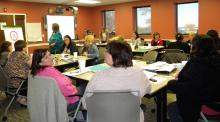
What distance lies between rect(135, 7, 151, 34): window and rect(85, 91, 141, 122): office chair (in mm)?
7553

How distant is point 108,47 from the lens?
203cm

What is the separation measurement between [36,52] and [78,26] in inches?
304

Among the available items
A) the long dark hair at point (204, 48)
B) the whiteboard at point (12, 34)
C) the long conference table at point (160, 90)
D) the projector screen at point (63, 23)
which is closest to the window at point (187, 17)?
the projector screen at point (63, 23)

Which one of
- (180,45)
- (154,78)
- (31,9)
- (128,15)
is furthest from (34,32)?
(154,78)

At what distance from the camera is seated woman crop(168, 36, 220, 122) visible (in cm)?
204

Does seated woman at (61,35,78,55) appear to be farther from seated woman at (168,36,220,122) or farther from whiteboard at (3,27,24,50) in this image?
seated woman at (168,36,220,122)

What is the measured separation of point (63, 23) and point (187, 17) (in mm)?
4702

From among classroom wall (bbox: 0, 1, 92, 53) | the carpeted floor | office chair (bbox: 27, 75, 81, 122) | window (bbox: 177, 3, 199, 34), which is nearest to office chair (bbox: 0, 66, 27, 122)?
the carpeted floor

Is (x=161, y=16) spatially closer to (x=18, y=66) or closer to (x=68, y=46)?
(x=68, y=46)

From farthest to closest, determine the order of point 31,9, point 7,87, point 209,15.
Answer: point 31,9
point 209,15
point 7,87

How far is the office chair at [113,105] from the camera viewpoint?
66.6 inches

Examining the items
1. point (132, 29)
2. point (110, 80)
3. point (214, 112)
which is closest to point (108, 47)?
point (110, 80)

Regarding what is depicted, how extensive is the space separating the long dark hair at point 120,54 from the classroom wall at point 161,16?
623cm

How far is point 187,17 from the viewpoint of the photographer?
26.7 ft
